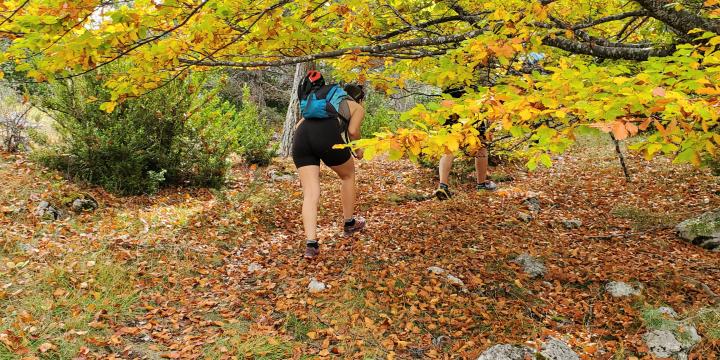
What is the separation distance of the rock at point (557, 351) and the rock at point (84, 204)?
5.26 meters

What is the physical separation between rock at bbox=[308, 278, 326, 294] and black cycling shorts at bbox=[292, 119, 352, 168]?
3.78 ft

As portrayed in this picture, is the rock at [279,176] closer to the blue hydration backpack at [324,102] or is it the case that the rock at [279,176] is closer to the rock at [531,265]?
the blue hydration backpack at [324,102]

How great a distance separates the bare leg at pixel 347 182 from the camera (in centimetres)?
465

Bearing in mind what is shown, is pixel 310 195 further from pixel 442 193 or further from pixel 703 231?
pixel 703 231

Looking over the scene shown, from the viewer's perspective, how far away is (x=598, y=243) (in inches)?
195

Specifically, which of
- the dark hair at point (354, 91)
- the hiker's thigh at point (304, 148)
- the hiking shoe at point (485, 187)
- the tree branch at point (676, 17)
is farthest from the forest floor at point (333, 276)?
the tree branch at point (676, 17)

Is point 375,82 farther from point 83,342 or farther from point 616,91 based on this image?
point 83,342

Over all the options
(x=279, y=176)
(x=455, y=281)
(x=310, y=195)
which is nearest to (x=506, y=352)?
(x=455, y=281)

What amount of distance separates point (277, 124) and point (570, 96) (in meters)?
16.8

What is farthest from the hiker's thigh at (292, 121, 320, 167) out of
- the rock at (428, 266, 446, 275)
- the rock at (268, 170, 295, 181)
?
the rock at (268, 170, 295, 181)

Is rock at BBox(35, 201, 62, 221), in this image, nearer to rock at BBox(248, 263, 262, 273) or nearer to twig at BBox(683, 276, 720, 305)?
rock at BBox(248, 263, 262, 273)

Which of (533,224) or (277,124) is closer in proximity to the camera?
(533,224)

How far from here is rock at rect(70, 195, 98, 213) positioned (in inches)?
215

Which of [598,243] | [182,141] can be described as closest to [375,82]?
[598,243]
